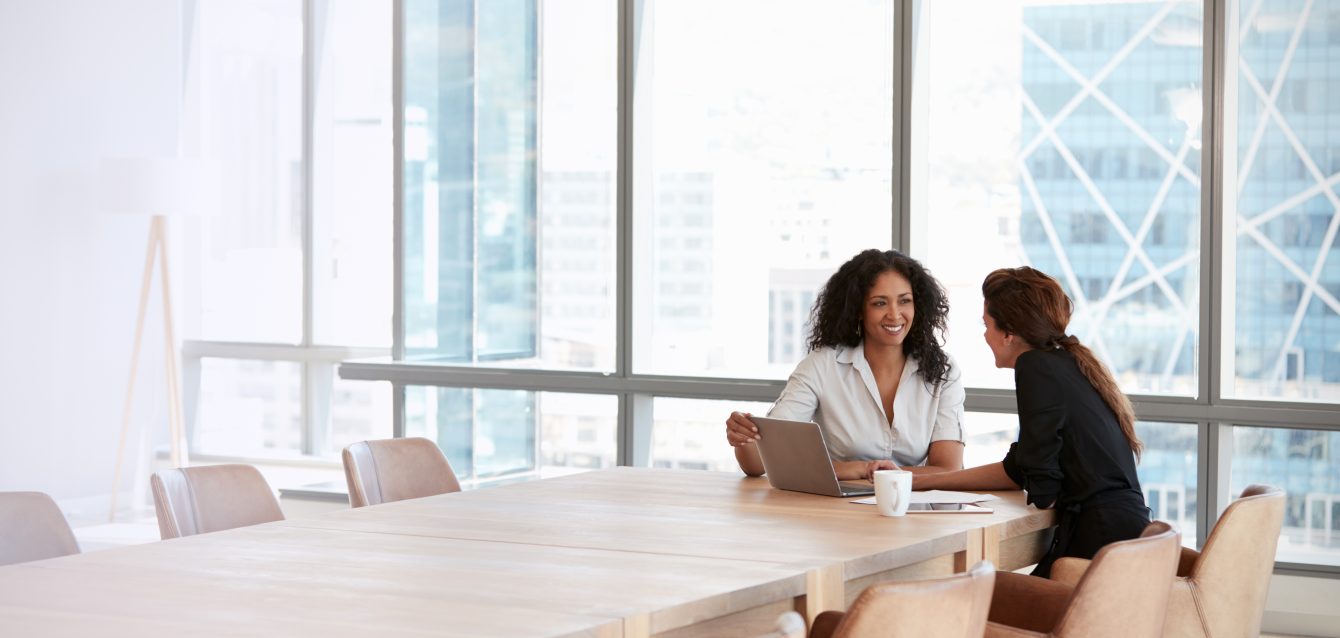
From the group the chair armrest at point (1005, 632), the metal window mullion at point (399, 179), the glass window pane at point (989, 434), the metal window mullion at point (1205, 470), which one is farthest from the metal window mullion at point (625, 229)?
the chair armrest at point (1005, 632)

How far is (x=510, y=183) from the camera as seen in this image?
20.2 ft

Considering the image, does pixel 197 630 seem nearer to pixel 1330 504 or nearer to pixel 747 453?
pixel 747 453

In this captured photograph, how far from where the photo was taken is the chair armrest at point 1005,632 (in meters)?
2.67

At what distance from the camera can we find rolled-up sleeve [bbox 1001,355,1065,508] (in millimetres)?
3213

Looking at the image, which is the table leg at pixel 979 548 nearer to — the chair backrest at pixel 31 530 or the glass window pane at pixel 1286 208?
the chair backrest at pixel 31 530

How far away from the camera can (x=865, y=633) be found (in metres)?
1.87

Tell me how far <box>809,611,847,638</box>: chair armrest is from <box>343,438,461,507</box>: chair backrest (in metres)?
1.68

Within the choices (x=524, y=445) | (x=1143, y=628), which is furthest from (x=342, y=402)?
(x=1143, y=628)

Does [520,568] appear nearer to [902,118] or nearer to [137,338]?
[902,118]

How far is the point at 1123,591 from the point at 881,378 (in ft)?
4.85

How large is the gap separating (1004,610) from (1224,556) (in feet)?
1.56

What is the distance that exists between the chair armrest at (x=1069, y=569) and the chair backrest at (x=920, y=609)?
111 centimetres

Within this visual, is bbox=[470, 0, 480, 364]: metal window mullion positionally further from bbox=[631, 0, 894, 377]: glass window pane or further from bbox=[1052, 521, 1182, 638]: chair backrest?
bbox=[1052, 521, 1182, 638]: chair backrest

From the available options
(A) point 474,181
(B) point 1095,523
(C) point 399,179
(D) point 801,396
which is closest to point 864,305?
(D) point 801,396
